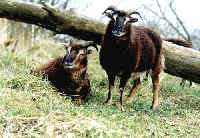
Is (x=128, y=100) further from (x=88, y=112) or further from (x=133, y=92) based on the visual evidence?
(x=88, y=112)

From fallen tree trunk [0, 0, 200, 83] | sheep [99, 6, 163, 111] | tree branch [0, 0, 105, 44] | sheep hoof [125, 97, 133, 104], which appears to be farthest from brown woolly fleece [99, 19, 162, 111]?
tree branch [0, 0, 105, 44]

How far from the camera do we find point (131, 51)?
7879mm

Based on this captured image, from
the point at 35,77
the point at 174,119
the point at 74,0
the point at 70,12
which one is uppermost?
the point at 74,0

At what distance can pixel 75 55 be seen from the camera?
300 inches

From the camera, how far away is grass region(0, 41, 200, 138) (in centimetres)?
529

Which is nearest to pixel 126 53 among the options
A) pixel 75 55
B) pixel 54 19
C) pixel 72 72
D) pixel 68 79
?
pixel 75 55

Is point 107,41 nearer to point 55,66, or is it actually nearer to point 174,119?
point 55,66

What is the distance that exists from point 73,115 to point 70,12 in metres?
4.04

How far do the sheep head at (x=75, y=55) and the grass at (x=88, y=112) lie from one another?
64cm

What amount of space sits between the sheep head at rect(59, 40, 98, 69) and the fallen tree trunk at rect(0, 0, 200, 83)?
1730 millimetres

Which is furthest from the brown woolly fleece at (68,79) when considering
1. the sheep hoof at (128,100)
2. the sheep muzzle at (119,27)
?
the sheep hoof at (128,100)

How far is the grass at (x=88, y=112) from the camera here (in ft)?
17.4

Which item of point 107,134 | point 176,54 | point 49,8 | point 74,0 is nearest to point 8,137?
point 107,134

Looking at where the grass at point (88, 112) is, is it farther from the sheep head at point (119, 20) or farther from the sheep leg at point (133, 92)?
the sheep head at point (119, 20)
